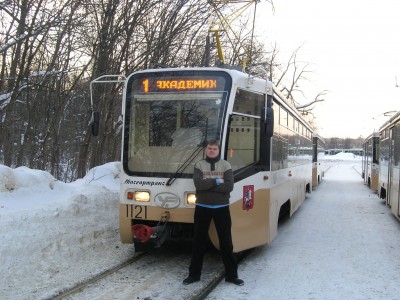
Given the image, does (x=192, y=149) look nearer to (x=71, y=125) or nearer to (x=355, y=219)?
(x=355, y=219)

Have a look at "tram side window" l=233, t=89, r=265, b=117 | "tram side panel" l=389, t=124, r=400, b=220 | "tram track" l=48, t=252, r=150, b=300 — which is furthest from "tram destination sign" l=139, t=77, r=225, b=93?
"tram side panel" l=389, t=124, r=400, b=220

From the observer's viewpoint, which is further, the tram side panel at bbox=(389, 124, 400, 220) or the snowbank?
the tram side panel at bbox=(389, 124, 400, 220)

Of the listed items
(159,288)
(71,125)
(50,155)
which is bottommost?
(159,288)

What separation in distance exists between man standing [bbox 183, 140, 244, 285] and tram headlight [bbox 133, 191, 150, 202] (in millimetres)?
992

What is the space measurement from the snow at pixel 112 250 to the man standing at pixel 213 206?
300mm

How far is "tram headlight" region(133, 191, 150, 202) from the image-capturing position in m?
6.74

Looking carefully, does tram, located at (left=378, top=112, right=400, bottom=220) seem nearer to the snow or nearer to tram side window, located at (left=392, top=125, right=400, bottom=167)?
tram side window, located at (left=392, top=125, right=400, bottom=167)

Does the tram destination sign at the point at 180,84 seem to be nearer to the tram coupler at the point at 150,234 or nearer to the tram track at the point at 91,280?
the tram coupler at the point at 150,234

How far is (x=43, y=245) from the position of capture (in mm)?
7023

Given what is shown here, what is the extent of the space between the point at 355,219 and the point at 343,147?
160 meters

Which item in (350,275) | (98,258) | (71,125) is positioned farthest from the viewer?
(71,125)

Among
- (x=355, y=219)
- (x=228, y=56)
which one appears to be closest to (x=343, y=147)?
(x=228, y=56)

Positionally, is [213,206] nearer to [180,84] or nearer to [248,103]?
[248,103]

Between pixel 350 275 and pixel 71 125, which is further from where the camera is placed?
pixel 71 125
